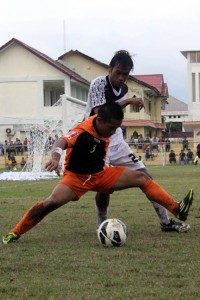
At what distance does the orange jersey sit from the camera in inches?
283

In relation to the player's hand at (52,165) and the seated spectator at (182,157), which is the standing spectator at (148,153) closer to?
the seated spectator at (182,157)

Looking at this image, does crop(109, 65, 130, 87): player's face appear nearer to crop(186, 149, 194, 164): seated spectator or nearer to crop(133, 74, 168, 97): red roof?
crop(186, 149, 194, 164): seated spectator

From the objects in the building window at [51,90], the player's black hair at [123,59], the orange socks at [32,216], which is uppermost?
the building window at [51,90]

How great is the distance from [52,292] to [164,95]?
6929 cm

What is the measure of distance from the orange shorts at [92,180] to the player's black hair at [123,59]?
1.12m

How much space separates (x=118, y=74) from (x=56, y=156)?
1459 mm

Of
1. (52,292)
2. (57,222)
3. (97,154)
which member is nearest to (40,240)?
(97,154)

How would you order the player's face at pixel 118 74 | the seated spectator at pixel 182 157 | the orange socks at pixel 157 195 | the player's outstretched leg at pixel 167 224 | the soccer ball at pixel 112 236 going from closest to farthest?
the soccer ball at pixel 112 236 < the orange socks at pixel 157 195 < the player's face at pixel 118 74 < the player's outstretched leg at pixel 167 224 < the seated spectator at pixel 182 157

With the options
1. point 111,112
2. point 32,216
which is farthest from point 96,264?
point 111,112

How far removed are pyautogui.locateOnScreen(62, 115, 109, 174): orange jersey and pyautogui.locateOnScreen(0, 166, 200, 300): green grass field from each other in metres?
0.78

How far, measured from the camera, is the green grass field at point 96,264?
475 centimetres

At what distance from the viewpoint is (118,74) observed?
7.77 m

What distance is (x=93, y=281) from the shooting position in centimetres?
512

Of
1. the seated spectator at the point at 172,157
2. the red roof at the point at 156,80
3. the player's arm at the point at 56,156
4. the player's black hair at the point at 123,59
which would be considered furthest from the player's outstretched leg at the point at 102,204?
the red roof at the point at 156,80
